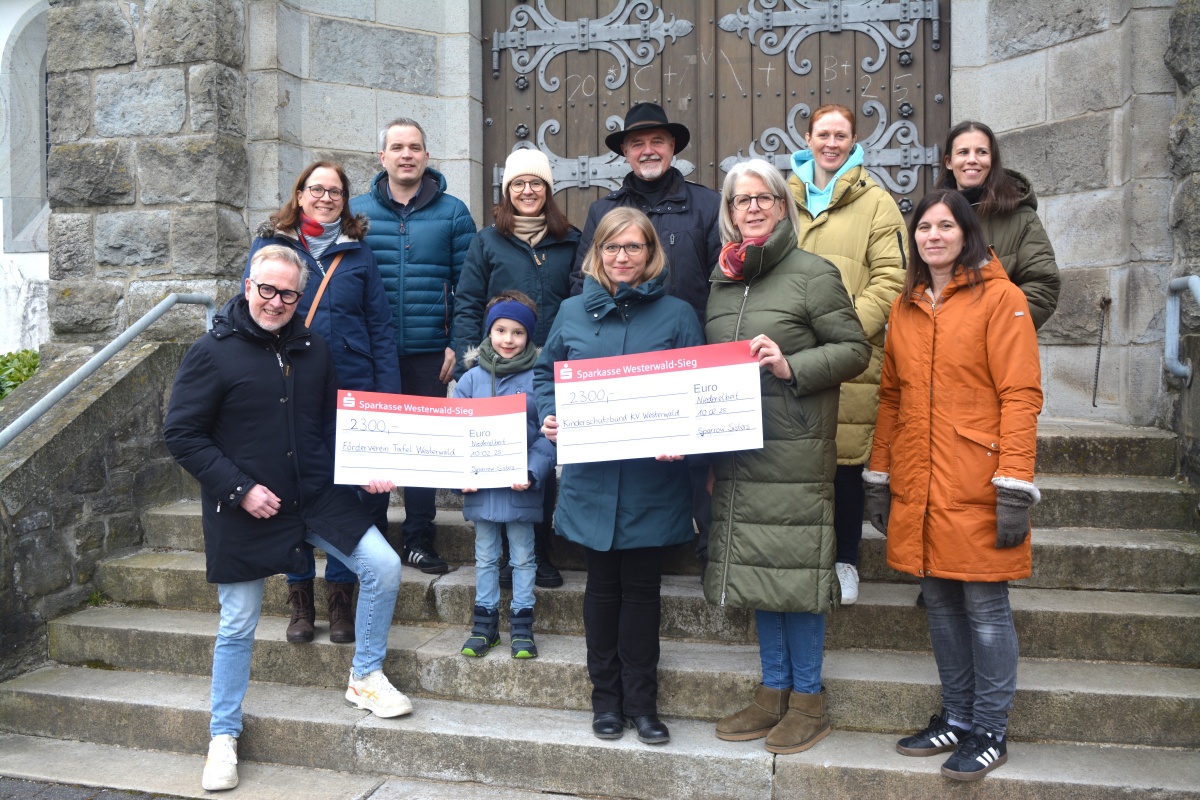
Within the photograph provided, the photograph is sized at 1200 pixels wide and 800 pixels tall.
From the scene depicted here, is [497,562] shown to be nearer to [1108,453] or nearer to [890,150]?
[1108,453]

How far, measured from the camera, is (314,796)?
127 inches

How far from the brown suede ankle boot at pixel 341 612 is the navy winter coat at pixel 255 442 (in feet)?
1.76

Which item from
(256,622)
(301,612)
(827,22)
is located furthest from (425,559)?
(827,22)

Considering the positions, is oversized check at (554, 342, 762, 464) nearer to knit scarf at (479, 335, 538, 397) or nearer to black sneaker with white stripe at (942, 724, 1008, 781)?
knit scarf at (479, 335, 538, 397)

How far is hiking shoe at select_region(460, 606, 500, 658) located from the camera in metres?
3.61

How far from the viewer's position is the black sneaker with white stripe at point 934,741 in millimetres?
3086

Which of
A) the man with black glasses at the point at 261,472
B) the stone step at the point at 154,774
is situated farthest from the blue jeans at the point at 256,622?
the stone step at the point at 154,774

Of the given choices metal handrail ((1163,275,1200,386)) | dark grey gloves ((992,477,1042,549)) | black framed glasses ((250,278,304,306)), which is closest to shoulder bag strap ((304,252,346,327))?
black framed glasses ((250,278,304,306))

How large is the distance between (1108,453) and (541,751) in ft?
9.40

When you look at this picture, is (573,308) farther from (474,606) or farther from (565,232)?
(474,606)

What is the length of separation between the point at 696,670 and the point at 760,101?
3602mm

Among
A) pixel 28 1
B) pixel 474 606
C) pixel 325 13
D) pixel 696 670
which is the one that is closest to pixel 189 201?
pixel 325 13

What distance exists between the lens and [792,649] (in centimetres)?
318

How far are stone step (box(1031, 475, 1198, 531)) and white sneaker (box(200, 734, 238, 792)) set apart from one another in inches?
129
